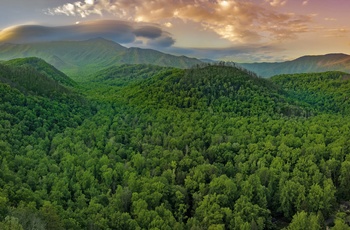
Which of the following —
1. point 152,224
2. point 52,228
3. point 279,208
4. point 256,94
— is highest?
point 256,94

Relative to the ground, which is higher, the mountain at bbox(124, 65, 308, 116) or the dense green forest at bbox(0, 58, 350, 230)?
the mountain at bbox(124, 65, 308, 116)

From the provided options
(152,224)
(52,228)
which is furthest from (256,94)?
(52,228)

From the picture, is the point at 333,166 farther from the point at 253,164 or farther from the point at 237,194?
the point at 237,194

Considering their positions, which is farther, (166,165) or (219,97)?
(219,97)

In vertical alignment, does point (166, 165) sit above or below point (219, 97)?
below

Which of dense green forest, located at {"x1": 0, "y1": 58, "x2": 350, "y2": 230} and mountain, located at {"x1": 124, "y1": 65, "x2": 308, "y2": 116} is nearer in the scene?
dense green forest, located at {"x1": 0, "y1": 58, "x2": 350, "y2": 230}

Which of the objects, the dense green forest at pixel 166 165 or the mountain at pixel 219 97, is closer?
the dense green forest at pixel 166 165

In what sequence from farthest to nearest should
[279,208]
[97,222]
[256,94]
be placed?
[256,94] < [279,208] < [97,222]

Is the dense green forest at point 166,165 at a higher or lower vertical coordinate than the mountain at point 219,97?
lower
